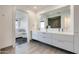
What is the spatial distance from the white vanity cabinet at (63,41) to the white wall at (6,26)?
1.71 m

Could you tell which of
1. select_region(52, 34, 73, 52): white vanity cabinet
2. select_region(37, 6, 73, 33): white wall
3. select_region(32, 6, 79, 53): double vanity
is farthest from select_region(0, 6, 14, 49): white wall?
select_region(37, 6, 73, 33): white wall

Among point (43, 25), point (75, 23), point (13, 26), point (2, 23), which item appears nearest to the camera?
point (75, 23)

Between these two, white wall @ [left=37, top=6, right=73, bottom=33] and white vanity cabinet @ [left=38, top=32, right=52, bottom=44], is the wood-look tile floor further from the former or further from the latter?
white wall @ [left=37, top=6, right=73, bottom=33]

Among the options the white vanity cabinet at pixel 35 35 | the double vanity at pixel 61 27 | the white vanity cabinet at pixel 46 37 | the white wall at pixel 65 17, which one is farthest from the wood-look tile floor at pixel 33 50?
the white vanity cabinet at pixel 35 35

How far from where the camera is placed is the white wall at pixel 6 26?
2.99 m

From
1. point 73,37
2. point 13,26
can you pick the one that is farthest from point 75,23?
point 13,26

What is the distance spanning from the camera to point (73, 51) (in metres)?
2.42

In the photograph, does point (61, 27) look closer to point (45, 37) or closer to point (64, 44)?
point (45, 37)

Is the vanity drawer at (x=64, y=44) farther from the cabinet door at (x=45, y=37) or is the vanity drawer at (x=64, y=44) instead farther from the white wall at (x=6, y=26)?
the white wall at (x=6, y=26)

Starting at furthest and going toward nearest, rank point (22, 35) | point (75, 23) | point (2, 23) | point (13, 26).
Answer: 1. point (22, 35)
2. point (13, 26)
3. point (2, 23)
4. point (75, 23)
